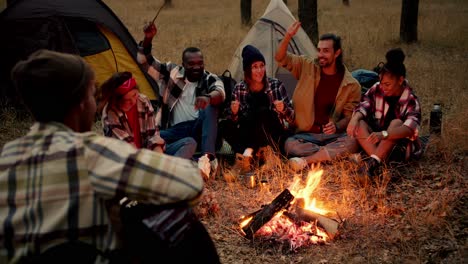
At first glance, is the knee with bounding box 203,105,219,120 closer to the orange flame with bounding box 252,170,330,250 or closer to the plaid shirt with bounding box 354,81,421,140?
the plaid shirt with bounding box 354,81,421,140

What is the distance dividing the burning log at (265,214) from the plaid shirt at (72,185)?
1.84m

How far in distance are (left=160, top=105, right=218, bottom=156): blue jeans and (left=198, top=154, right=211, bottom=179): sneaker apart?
172 mm

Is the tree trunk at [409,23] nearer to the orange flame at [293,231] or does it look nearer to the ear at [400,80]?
the ear at [400,80]

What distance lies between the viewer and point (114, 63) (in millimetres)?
7090

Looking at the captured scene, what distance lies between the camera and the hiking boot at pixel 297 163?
485cm

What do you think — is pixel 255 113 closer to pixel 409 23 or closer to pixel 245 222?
pixel 245 222

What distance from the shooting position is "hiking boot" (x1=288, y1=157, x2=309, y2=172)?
485 centimetres

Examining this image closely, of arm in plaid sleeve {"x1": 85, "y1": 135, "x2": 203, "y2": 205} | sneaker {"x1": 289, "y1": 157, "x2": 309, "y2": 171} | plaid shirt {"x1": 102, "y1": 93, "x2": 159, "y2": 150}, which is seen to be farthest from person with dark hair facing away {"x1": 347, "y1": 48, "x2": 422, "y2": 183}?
arm in plaid sleeve {"x1": 85, "y1": 135, "x2": 203, "y2": 205}

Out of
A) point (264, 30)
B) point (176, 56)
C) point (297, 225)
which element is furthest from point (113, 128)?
point (176, 56)

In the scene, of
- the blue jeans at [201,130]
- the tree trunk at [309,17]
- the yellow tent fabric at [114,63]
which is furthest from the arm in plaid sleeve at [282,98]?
the tree trunk at [309,17]

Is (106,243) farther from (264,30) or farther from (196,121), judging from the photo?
(264,30)

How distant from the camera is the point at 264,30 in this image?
22.7ft

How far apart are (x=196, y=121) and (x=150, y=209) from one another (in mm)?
3273

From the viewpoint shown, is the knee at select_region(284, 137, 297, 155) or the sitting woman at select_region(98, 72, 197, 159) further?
the knee at select_region(284, 137, 297, 155)
